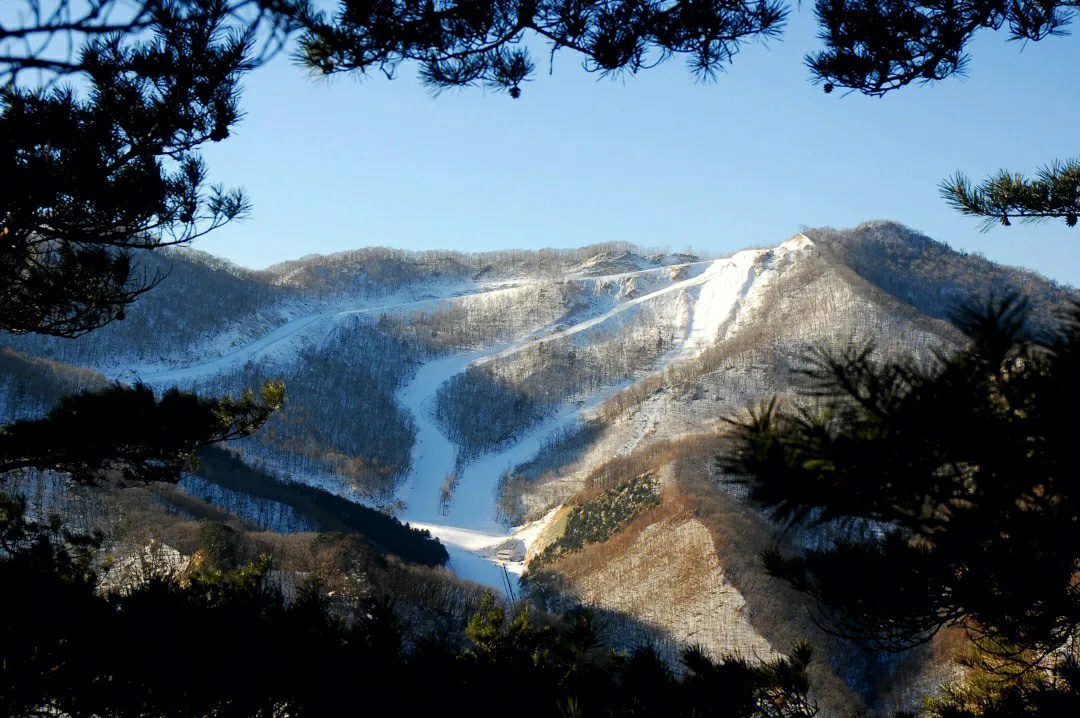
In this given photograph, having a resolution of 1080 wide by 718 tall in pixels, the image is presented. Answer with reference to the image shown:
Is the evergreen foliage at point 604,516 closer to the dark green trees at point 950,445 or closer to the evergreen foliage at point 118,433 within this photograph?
the evergreen foliage at point 118,433

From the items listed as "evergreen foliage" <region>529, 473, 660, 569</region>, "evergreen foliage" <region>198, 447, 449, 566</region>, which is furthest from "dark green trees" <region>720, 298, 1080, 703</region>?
"evergreen foliage" <region>529, 473, 660, 569</region>

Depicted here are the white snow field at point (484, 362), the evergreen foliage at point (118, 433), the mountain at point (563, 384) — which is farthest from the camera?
the white snow field at point (484, 362)

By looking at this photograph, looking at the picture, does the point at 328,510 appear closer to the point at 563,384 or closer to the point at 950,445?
the point at 563,384

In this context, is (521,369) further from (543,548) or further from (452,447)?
(543,548)

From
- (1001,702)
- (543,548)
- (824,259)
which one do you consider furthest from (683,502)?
(824,259)

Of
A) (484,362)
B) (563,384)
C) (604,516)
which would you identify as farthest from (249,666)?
(484,362)

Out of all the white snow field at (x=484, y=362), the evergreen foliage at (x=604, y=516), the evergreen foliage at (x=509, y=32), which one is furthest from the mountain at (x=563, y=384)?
the evergreen foliage at (x=509, y=32)
